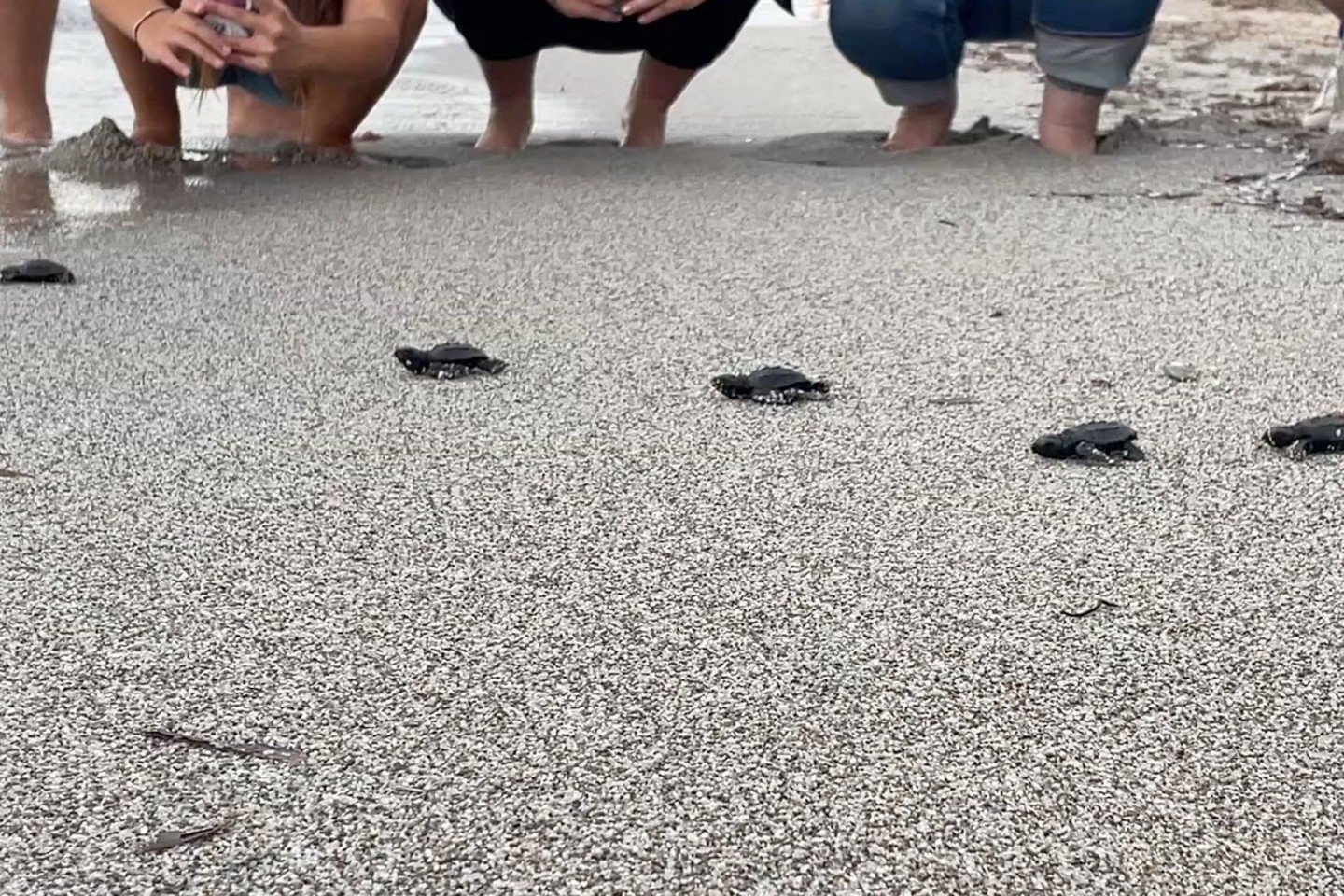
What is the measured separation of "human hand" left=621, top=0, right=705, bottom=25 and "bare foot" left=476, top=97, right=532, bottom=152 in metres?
0.57

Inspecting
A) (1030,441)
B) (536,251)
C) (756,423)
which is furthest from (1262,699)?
(536,251)

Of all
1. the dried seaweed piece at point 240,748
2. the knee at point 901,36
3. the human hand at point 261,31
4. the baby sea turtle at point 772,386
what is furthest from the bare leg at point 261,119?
the dried seaweed piece at point 240,748

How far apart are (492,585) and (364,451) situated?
12.6 inches

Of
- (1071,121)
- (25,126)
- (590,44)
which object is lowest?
(25,126)

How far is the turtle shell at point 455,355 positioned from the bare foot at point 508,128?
1754 millimetres

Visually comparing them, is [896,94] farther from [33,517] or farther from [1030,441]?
[33,517]

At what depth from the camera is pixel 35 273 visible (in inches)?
73.1

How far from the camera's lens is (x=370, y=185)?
2.62 meters

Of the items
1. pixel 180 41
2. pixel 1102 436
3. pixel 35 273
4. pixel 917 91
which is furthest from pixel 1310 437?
pixel 917 91

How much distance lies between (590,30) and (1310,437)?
6.78 ft

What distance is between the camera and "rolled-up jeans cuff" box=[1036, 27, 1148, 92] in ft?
9.30

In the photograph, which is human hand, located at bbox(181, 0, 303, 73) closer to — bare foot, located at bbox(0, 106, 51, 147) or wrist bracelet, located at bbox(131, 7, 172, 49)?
wrist bracelet, located at bbox(131, 7, 172, 49)

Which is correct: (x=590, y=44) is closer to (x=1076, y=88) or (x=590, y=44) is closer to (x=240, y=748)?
(x=1076, y=88)

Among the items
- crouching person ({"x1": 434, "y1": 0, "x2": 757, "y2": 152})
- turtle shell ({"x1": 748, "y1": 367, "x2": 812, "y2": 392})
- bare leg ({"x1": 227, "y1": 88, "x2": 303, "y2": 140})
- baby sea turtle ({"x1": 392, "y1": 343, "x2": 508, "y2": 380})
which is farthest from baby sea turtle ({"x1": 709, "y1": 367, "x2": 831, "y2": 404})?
bare leg ({"x1": 227, "y1": 88, "x2": 303, "y2": 140})
